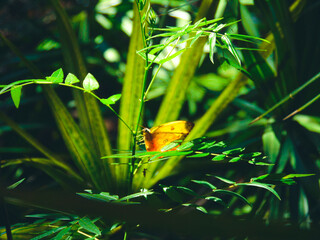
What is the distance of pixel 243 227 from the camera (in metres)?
0.14

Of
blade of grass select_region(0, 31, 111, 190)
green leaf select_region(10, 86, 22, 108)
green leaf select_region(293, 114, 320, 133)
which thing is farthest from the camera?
green leaf select_region(293, 114, 320, 133)

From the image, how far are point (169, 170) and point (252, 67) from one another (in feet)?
0.92

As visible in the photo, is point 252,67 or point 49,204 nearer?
point 49,204

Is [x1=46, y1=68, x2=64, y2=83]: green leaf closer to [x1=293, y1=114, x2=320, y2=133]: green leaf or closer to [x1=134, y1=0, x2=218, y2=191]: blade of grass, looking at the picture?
[x1=134, y1=0, x2=218, y2=191]: blade of grass

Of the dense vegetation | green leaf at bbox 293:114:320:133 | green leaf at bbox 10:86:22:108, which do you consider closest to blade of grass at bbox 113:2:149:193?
the dense vegetation

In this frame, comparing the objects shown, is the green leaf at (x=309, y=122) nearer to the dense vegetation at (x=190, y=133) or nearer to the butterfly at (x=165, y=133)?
the dense vegetation at (x=190, y=133)

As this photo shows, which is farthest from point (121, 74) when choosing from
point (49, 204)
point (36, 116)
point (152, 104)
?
point (49, 204)

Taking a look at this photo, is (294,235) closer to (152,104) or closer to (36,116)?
(152,104)

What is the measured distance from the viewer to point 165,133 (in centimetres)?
35

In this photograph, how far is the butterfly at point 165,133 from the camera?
342 millimetres

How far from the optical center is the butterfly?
342 millimetres

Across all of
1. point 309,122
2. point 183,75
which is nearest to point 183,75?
point 183,75

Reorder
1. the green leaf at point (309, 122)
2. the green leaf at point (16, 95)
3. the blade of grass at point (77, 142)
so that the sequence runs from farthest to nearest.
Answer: the green leaf at point (309, 122)
the blade of grass at point (77, 142)
the green leaf at point (16, 95)

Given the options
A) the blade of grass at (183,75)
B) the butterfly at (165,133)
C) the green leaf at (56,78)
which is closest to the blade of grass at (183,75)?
the blade of grass at (183,75)
